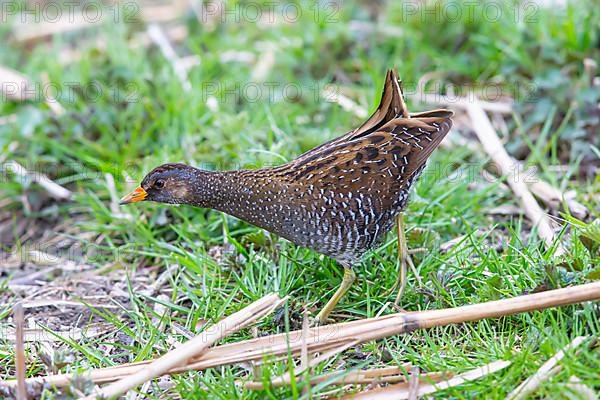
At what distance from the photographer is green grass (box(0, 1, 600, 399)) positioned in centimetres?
385

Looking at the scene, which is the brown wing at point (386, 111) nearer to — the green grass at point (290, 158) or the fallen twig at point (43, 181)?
the green grass at point (290, 158)

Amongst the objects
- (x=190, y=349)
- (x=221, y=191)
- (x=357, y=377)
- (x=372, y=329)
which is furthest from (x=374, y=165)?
(x=190, y=349)

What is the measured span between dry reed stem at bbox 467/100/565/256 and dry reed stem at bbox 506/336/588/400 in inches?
33.8

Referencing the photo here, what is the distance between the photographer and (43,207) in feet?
18.5

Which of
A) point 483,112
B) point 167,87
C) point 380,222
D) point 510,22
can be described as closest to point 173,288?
point 380,222

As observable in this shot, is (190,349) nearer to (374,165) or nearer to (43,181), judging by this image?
(374,165)

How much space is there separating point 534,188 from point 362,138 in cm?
148

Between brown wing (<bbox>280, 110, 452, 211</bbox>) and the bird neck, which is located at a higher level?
brown wing (<bbox>280, 110, 452, 211</bbox>)

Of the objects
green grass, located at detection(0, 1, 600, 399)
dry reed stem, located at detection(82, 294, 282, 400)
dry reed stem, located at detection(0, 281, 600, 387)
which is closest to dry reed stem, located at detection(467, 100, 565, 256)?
green grass, located at detection(0, 1, 600, 399)

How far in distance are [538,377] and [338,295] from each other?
112 centimetres

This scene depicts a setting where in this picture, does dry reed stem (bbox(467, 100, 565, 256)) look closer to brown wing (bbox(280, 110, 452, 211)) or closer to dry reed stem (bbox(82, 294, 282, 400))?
brown wing (bbox(280, 110, 452, 211))

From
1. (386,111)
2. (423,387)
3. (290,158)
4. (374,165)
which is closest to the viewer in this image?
(423,387)

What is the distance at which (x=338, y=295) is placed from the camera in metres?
4.14

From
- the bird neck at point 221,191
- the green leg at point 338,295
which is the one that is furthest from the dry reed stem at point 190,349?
the bird neck at point 221,191
